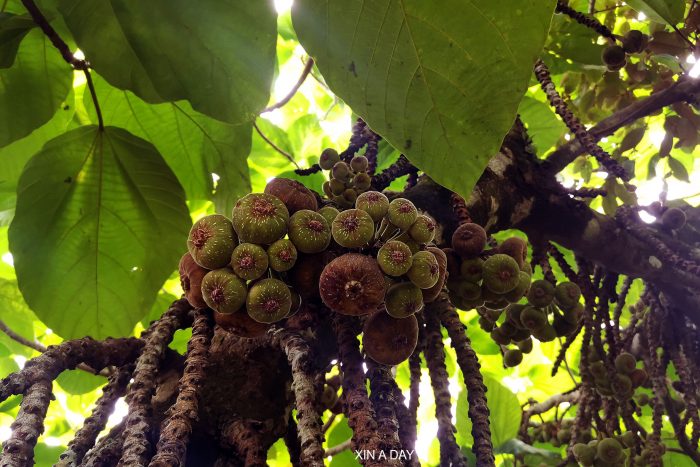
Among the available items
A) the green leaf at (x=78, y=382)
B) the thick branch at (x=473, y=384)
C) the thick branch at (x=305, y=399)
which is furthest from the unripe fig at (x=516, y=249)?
the green leaf at (x=78, y=382)

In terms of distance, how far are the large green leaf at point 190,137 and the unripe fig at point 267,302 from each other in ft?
3.37

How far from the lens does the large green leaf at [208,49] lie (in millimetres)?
1209

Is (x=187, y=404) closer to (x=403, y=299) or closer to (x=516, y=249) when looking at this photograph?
(x=403, y=299)

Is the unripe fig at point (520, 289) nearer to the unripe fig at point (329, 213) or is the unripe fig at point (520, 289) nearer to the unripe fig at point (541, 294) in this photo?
the unripe fig at point (541, 294)

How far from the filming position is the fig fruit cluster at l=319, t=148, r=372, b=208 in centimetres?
138

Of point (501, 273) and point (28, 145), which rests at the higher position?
point (28, 145)

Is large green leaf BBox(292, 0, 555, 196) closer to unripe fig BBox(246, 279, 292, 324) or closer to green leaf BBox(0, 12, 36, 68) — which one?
unripe fig BBox(246, 279, 292, 324)

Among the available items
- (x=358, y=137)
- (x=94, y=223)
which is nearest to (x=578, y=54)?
(x=358, y=137)

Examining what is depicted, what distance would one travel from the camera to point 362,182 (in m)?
1.38

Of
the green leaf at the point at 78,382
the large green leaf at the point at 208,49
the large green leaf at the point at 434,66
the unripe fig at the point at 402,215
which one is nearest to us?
the large green leaf at the point at 434,66

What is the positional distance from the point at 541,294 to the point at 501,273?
48 centimetres

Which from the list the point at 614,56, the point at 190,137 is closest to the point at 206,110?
the point at 190,137

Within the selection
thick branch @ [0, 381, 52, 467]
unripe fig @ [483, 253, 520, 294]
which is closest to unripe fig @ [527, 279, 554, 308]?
unripe fig @ [483, 253, 520, 294]

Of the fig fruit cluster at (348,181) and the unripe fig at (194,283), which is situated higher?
the fig fruit cluster at (348,181)
